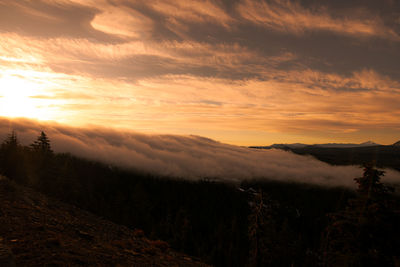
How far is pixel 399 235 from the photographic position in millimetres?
13961

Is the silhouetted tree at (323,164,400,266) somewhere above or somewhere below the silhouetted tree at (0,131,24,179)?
above

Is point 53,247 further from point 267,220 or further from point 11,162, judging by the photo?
point 11,162

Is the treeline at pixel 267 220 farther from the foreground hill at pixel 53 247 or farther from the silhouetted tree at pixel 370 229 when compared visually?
the foreground hill at pixel 53 247

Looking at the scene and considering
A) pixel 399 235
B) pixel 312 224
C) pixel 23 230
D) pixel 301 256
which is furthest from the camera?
pixel 312 224

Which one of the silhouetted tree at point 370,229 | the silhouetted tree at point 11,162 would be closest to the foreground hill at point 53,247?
the silhouetted tree at point 370,229

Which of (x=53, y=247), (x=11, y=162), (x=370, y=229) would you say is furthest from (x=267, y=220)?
(x=11, y=162)

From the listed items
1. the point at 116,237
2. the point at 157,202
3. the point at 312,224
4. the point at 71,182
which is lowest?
the point at 312,224

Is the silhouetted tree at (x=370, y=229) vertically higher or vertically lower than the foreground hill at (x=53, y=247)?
higher

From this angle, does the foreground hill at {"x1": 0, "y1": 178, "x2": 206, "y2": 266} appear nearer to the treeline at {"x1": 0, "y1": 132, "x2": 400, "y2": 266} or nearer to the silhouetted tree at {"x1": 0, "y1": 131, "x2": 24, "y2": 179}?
the treeline at {"x1": 0, "y1": 132, "x2": 400, "y2": 266}

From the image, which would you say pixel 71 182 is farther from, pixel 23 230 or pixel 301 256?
pixel 301 256

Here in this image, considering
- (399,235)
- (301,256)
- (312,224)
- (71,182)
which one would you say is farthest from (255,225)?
(312,224)

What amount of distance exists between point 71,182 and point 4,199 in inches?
1389

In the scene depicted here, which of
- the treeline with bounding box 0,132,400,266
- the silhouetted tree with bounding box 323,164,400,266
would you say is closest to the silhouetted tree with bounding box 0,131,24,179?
the treeline with bounding box 0,132,400,266

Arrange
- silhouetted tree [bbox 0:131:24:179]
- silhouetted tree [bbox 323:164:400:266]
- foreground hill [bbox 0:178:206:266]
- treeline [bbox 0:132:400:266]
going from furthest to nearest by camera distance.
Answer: silhouetted tree [bbox 0:131:24:179]
treeline [bbox 0:132:400:266]
silhouetted tree [bbox 323:164:400:266]
foreground hill [bbox 0:178:206:266]
